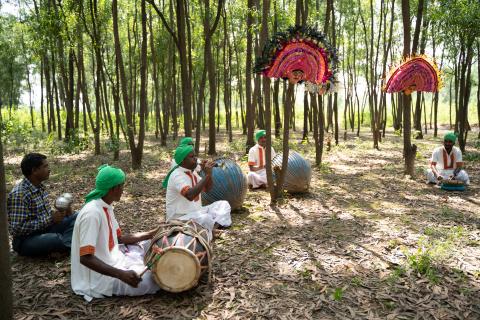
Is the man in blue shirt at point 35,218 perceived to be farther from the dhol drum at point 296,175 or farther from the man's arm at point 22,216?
the dhol drum at point 296,175

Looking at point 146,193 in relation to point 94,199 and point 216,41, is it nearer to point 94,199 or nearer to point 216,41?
point 94,199

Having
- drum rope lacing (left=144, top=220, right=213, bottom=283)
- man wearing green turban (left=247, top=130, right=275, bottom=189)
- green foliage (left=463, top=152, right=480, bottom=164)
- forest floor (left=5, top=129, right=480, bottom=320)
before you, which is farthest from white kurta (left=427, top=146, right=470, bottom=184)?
drum rope lacing (left=144, top=220, right=213, bottom=283)

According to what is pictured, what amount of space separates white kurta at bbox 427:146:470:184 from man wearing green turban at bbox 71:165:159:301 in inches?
291

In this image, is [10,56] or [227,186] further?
[10,56]

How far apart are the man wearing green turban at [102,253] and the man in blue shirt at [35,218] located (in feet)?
3.57

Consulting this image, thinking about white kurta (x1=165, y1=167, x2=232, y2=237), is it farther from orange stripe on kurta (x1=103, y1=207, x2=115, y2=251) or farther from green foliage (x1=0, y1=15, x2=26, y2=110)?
green foliage (x1=0, y1=15, x2=26, y2=110)

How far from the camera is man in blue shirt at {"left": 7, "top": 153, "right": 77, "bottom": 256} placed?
461cm

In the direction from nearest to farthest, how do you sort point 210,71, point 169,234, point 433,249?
point 169,234 < point 433,249 < point 210,71

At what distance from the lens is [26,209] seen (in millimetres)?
4660

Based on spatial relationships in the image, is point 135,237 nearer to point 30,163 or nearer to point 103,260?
point 103,260

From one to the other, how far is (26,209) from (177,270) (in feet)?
7.27

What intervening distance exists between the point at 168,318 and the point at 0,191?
1.82 m

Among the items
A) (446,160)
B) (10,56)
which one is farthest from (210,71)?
(10,56)

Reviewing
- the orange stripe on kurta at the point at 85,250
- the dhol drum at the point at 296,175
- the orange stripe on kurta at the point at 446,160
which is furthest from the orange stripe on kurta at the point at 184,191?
the orange stripe on kurta at the point at 446,160
